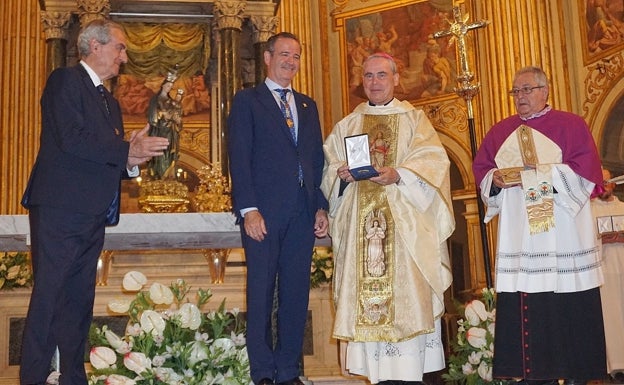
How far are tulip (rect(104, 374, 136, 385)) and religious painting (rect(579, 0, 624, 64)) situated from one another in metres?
8.24

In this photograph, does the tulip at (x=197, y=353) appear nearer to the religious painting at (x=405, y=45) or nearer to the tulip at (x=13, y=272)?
the tulip at (x=13, y=272)

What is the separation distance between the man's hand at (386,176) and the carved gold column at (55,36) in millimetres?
7859

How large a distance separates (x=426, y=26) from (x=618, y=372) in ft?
23.5

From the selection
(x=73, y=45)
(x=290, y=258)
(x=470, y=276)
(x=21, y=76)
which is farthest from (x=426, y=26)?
(x=290, y=258)

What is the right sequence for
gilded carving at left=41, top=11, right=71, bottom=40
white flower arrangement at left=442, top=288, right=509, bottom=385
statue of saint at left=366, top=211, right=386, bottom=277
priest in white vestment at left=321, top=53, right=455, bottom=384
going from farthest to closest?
1. gilded carving at left=41, top=11, right=71, bottom=40
2. white flower arrangement at left=442, top=288, right=509, bottom=385
3. statue of saint at left=366, top=211, right=386, bottom=277
4. priest in white vestment at left=321, top=53, right=455, bottom=384

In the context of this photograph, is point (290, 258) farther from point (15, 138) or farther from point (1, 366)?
point (15, 138)

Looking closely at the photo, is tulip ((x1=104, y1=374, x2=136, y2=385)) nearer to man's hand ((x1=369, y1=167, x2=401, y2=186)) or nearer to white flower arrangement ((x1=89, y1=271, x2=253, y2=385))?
white flower arrangement ((x1=89, y1=271, x2=253, y2=385))

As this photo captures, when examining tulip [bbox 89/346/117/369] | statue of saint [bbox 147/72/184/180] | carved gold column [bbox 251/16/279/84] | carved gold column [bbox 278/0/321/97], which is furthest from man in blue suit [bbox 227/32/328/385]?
carved gold column [bbox 278/0/321/97]

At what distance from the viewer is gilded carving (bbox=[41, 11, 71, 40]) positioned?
10641 mm

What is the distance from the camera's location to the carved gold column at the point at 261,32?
37.0 feet

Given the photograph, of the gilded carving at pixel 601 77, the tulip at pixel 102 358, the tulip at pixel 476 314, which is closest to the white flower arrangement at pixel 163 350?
the tulip at pixel 102 358

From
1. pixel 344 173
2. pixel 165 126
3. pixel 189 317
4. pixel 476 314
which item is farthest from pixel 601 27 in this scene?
pixel 189 317

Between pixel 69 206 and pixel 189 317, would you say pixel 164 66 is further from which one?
pixel 189 317

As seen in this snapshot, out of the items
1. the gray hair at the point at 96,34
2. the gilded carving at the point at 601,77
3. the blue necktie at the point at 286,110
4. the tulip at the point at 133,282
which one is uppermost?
the gilded carving at the point at 601,77
